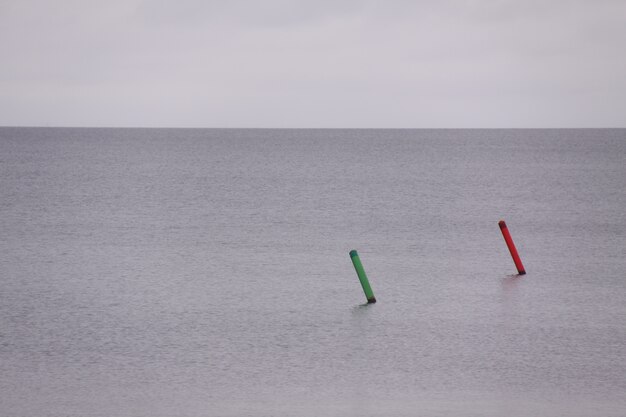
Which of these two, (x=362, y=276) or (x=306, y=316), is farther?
(x=362, y=276)

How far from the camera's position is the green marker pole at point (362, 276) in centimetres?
1895

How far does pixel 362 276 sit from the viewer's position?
19.3 m

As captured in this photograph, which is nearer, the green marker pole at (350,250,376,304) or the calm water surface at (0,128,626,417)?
the calm water surface at (0,128,626,417)

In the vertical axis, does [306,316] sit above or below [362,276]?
below

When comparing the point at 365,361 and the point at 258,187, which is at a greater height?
the point at 258,187

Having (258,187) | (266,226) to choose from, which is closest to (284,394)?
(266,226)

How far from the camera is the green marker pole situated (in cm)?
1895

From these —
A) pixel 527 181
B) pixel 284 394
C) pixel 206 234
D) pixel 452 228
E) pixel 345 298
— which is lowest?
pixel 284 394

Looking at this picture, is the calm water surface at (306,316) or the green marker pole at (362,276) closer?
the calm water surface at (306,316)

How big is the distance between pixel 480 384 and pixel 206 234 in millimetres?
21420

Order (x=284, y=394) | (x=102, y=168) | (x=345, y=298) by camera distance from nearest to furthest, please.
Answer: (x=284, y=394)
(x=345, y=298)
(x=102, y=168)

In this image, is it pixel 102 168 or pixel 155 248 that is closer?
pixel 155 248

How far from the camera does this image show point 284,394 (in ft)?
42.8

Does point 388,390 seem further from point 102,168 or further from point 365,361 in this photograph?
point 102,168
